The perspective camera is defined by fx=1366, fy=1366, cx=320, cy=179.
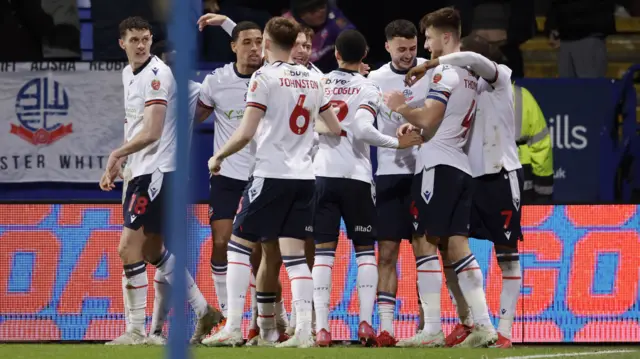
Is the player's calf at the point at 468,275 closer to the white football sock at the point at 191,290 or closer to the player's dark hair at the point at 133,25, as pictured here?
the white football sock at the point at 191,290

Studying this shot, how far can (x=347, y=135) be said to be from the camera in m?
9.30

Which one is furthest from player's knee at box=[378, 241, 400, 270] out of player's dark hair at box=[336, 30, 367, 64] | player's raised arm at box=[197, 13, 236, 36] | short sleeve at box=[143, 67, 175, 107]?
player's raised arm at box=[197, 13, 236, 36]

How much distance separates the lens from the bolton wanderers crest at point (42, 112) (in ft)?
40.3

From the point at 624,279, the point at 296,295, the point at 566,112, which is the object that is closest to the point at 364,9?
the point at 566,112

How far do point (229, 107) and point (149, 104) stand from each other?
81 centimetres

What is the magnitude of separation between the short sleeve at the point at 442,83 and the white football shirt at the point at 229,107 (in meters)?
1.55

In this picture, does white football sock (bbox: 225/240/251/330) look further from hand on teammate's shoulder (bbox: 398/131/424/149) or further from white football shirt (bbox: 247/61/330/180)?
hand on teammate's shoulder (bbox: 398/131/424/149)

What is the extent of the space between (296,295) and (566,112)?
4525 mm

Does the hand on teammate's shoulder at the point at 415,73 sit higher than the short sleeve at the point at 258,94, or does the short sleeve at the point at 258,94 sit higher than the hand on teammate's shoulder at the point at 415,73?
the hand on teammate's shoulder at the point at 415,73

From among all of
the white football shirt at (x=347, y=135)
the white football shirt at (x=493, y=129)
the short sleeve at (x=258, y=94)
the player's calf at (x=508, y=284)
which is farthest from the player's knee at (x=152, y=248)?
the player's calf at (x=508, y=284)

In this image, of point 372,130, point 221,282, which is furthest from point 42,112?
point 372,130

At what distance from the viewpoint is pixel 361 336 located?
9297 mm

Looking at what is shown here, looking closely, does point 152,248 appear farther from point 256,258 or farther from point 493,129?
point 493,129

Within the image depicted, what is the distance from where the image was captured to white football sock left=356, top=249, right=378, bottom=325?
30.5 ft
